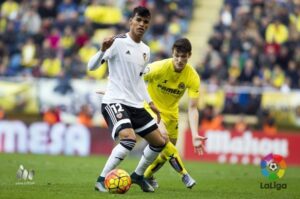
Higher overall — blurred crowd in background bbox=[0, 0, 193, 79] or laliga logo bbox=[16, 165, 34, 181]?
blurred crowd in background bbox=[0, 0, 193, 79]

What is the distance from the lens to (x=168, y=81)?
46.0 ft

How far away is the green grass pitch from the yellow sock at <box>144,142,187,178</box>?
0.33 meters

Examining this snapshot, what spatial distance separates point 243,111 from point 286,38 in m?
4.61

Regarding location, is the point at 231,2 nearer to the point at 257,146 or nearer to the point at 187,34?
the point at 187,34

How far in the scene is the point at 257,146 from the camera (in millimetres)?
26172

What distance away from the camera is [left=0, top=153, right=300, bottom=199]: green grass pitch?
1237cm

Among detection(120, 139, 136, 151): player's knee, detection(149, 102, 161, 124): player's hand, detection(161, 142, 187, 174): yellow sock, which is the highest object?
detection(149, 102, 161, 124): player's hand

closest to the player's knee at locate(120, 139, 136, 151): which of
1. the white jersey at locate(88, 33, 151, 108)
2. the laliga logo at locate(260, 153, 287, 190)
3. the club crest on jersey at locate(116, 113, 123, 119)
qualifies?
the club crest on jersey at locate(116, 113, 123, 119)

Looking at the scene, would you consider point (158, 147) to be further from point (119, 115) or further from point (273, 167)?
point (273, 167)

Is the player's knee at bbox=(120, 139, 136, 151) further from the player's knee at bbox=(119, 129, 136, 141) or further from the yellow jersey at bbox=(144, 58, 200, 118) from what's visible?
the yellow jersey at bbox=(144, 58, 200, 118)

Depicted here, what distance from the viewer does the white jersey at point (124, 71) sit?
41.2 feet

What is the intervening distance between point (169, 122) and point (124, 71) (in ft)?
6.69

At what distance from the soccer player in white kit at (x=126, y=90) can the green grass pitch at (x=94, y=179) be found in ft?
2.69

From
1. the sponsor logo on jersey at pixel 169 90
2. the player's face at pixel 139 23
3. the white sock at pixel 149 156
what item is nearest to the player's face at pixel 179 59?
the sponsor logo on jersey at pixel 169 90
